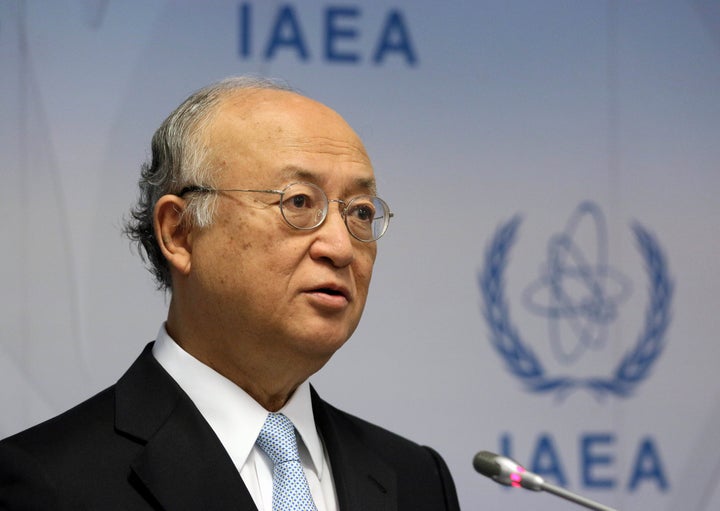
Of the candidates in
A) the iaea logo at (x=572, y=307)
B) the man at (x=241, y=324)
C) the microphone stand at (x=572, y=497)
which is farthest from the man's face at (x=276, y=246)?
the iaea logo at (x=572, y=307)

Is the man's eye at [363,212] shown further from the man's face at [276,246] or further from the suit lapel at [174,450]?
the suit lapel at [174,450]

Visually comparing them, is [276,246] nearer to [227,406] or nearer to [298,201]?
[298,201]

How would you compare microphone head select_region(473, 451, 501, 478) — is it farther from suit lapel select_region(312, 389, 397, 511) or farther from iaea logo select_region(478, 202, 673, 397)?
iaea logo select_region(478, 202, 673, 397)

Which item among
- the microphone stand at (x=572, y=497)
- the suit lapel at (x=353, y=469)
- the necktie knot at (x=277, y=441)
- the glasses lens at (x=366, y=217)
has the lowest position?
the suit lapel at (x=353, y=469)

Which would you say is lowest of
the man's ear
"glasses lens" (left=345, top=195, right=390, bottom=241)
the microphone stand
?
the microphone stand

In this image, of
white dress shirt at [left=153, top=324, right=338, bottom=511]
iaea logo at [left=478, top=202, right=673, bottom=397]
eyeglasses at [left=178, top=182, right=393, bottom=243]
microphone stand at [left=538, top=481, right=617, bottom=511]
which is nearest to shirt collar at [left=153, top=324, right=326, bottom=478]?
white dress shirt at [left=153, top=324, right=338, bottom=511]

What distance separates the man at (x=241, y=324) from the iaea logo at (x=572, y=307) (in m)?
1.29

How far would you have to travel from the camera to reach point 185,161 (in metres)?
1.94

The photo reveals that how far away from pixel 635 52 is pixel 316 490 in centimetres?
215

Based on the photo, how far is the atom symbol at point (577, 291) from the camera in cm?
328

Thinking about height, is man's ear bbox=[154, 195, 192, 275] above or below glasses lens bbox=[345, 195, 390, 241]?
below

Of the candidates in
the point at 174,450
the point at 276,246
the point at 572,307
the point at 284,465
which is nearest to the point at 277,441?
the point at 284,465

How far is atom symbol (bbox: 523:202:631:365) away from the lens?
3.28 m

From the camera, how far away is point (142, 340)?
113 inches
